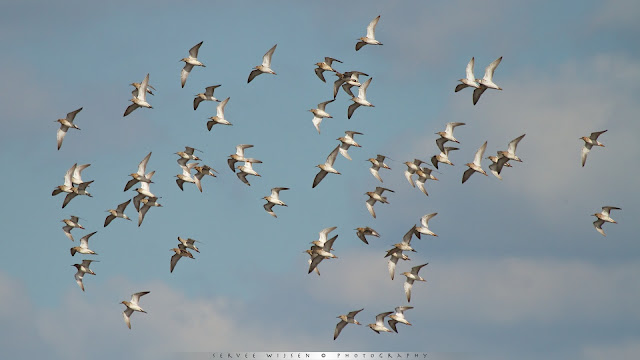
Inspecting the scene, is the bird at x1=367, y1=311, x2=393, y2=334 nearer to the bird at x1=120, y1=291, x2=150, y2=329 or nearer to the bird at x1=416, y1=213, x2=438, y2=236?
the bird at x1=416, y1=213, x2=438, y2=236

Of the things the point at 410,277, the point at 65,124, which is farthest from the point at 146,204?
the point at 410,277

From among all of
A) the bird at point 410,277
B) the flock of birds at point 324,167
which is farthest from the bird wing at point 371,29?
the bird at point 410,277

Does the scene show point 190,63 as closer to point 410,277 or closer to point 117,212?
point 117,212

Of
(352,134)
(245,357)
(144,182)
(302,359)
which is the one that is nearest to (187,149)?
(144,182)

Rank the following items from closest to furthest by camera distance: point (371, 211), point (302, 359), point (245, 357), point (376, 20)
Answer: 1. point (376, 20)
2. point (371, 211)
3. point (302, 359)
4. point (245, 357)

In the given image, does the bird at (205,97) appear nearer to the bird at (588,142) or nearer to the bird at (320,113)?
the bird at (320,113)

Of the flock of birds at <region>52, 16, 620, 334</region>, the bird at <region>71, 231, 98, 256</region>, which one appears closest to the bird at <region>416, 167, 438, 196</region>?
the flock of birds at <region>52, 16, 620, 334</region>

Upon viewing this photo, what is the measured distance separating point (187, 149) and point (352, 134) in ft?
35.9

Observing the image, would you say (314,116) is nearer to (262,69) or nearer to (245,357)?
(262,69)

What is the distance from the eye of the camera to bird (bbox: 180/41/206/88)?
93.4 metres

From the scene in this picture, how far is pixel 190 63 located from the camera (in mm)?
93562

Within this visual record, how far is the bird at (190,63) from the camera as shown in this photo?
306 feet

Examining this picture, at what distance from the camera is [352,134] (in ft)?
308

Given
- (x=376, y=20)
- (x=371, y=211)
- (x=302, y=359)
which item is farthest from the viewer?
(x=302, y=359)
